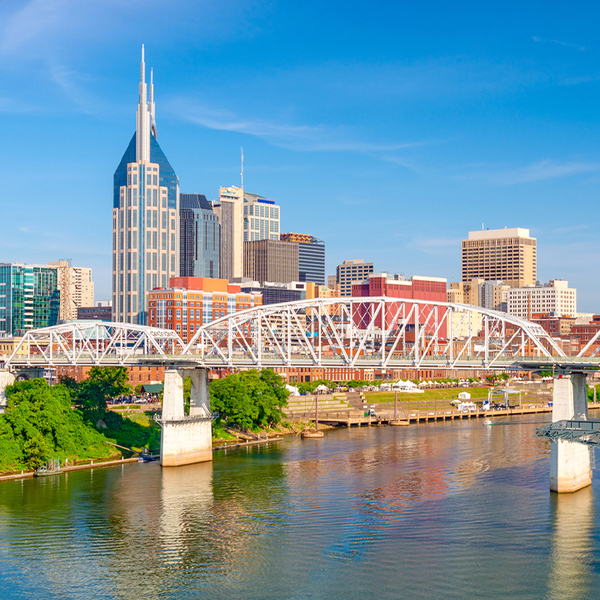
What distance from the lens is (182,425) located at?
107 m

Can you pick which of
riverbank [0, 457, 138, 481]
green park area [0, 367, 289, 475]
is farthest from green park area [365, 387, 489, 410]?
riverbank [0, 457, 138, 481]

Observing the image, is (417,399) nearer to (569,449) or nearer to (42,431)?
(569,449)

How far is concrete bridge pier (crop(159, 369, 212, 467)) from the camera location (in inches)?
4119

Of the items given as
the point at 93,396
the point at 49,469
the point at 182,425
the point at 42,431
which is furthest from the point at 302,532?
the point at 93,396

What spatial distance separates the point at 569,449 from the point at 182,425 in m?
45.1

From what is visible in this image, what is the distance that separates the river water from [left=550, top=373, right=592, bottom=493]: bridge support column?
5.19 ft

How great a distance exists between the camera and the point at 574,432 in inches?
2995

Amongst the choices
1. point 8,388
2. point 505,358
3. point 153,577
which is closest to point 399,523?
point 153,577

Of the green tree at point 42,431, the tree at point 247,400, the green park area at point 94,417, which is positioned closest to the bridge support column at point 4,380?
the green park area at point 94,417

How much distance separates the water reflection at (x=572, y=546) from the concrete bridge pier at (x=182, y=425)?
43.4m

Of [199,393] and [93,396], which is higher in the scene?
[199,393]

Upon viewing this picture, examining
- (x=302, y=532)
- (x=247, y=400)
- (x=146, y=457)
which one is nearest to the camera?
(x=302, y=532)

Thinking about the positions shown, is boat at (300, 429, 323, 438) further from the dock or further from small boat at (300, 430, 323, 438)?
the dock

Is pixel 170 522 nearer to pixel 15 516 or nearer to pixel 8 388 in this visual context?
pixel 15 516
